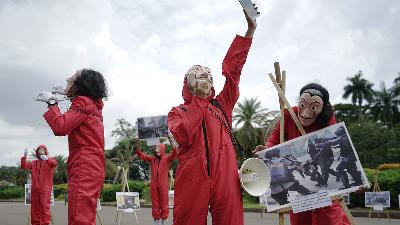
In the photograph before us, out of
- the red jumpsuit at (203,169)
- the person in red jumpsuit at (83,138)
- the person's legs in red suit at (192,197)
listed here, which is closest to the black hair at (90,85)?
the person in red jumpsuit at (83,138)

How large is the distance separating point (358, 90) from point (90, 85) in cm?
6905

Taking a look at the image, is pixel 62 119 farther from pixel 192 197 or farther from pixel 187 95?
pixel 192 197

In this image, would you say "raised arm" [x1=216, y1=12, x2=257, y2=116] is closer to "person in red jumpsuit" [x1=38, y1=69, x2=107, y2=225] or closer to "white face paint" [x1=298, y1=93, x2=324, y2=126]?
"white face paint" [x1=298, y1=93, x2=324, y2=126]

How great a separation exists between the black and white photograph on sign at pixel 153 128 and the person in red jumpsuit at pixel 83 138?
6.01 metres

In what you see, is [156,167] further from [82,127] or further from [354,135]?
[354,135]

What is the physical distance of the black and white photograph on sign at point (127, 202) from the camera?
12.0 meters

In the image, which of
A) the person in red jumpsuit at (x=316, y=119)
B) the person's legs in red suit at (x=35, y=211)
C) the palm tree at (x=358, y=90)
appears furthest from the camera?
the palm tree at (x=358, y=90)

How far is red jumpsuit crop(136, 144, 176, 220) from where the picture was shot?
402 inches

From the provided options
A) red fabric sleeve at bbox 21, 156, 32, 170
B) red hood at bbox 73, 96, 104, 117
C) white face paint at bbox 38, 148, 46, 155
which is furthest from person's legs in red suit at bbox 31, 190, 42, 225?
red hood at bbox 73, 96, 104, 117

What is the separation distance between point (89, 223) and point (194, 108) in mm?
1494

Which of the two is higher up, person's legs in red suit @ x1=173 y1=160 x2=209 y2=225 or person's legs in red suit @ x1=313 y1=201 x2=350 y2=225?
person's legs in red suit @ x1=173 y1=160 x2=209 y2=225

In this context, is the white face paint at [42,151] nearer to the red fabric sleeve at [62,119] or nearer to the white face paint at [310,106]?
A: the red fabric sleeve at [62,119]

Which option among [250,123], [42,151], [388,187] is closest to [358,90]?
[250,123]

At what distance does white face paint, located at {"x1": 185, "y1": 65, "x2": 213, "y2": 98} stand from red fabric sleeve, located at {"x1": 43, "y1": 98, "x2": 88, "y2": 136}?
118 cm
